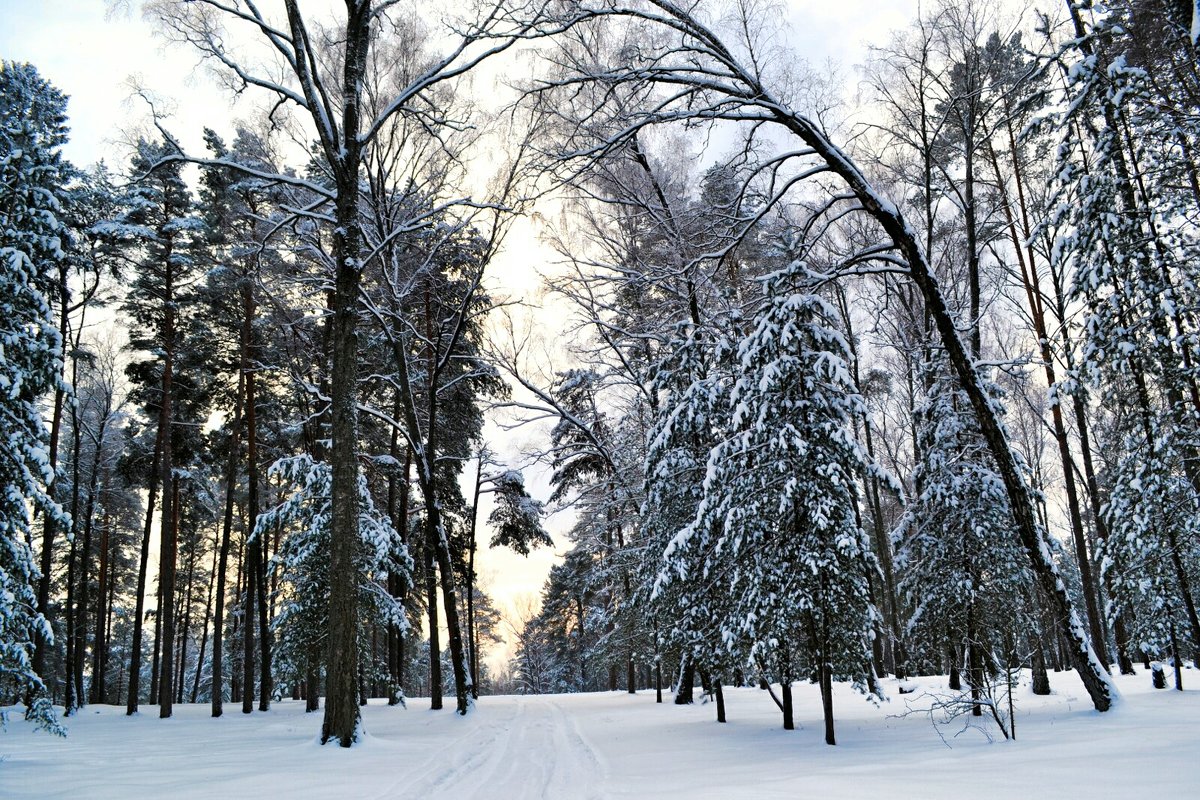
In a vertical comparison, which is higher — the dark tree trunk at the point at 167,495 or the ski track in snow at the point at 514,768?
the dark tree trunk at the point at 167,495

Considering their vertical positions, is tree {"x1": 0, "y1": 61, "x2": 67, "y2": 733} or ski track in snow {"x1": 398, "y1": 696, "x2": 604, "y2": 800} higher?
tree {"x1": 0, "y1": 61, "x2": 67, "y2": 733}

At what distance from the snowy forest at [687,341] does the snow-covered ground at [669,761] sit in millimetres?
517

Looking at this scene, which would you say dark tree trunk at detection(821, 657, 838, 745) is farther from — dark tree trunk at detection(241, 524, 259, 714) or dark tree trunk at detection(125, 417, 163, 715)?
dark tree trunk at detection(125, 417, 163, 715)

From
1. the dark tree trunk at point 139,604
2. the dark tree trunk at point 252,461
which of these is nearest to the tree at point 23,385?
the dark tree trunk at point 252,461

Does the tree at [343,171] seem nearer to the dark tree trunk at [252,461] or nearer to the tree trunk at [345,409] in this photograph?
the tree trunk at [345,409]

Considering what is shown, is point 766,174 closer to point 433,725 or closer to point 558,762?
point 558,762

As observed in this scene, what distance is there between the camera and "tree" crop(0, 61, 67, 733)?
27.5 ft

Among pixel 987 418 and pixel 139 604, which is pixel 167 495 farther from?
pixel 987 418

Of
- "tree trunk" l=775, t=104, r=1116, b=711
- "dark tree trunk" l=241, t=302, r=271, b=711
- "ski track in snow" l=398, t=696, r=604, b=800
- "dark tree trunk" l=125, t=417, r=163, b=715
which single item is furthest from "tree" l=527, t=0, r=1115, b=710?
"dark tree trunk" l=125, t=417, r=163, b=715

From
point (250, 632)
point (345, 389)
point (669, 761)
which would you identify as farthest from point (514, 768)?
point (250, 632)

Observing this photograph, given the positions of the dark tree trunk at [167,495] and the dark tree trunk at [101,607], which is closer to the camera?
the dark tree trunk at [167,495]

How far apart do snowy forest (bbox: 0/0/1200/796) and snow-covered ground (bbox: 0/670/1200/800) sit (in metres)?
0.52

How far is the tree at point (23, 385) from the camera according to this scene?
27.5 ft

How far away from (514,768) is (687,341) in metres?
7.57
